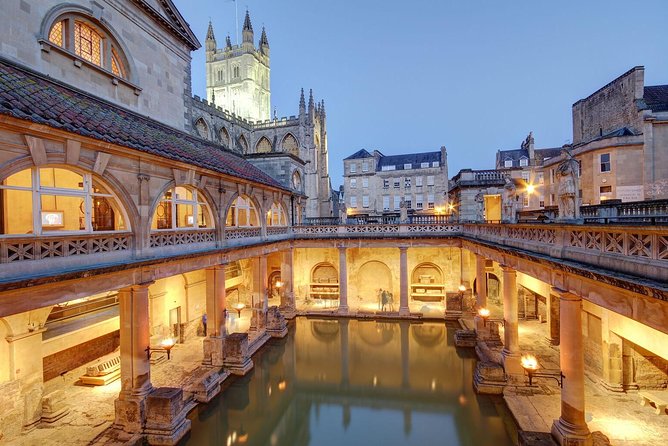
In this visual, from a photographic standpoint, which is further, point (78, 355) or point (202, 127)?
point (202, 127)

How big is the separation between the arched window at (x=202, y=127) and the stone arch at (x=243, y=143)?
613 centimetres

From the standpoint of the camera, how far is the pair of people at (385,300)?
2648 cm

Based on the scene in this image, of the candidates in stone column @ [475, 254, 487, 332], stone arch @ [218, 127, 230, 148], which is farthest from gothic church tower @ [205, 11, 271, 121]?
stone column @ [475, 254, 487, 332]

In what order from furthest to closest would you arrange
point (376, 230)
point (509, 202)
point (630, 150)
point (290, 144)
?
point (290, 144)
point (630, 150)
point (376, 230)
point (509, 202)

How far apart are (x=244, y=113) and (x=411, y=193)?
44.3 m

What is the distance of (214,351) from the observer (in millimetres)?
16359

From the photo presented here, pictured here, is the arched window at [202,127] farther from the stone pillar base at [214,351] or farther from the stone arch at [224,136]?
the stone pillar base at [214,351]

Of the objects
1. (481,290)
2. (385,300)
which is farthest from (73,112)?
(385,300)

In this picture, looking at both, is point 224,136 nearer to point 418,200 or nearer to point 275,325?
point 418,200

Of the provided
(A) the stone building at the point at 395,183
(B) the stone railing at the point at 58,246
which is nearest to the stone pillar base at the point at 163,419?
(B) the stone railing at the point at 58,246

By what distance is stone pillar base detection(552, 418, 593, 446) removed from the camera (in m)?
9.23

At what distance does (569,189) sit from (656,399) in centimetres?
829

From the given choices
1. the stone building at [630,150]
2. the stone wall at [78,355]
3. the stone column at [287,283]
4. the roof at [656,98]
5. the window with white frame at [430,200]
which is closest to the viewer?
the stone wall at [78,355]

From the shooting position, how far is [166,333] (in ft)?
62.1
